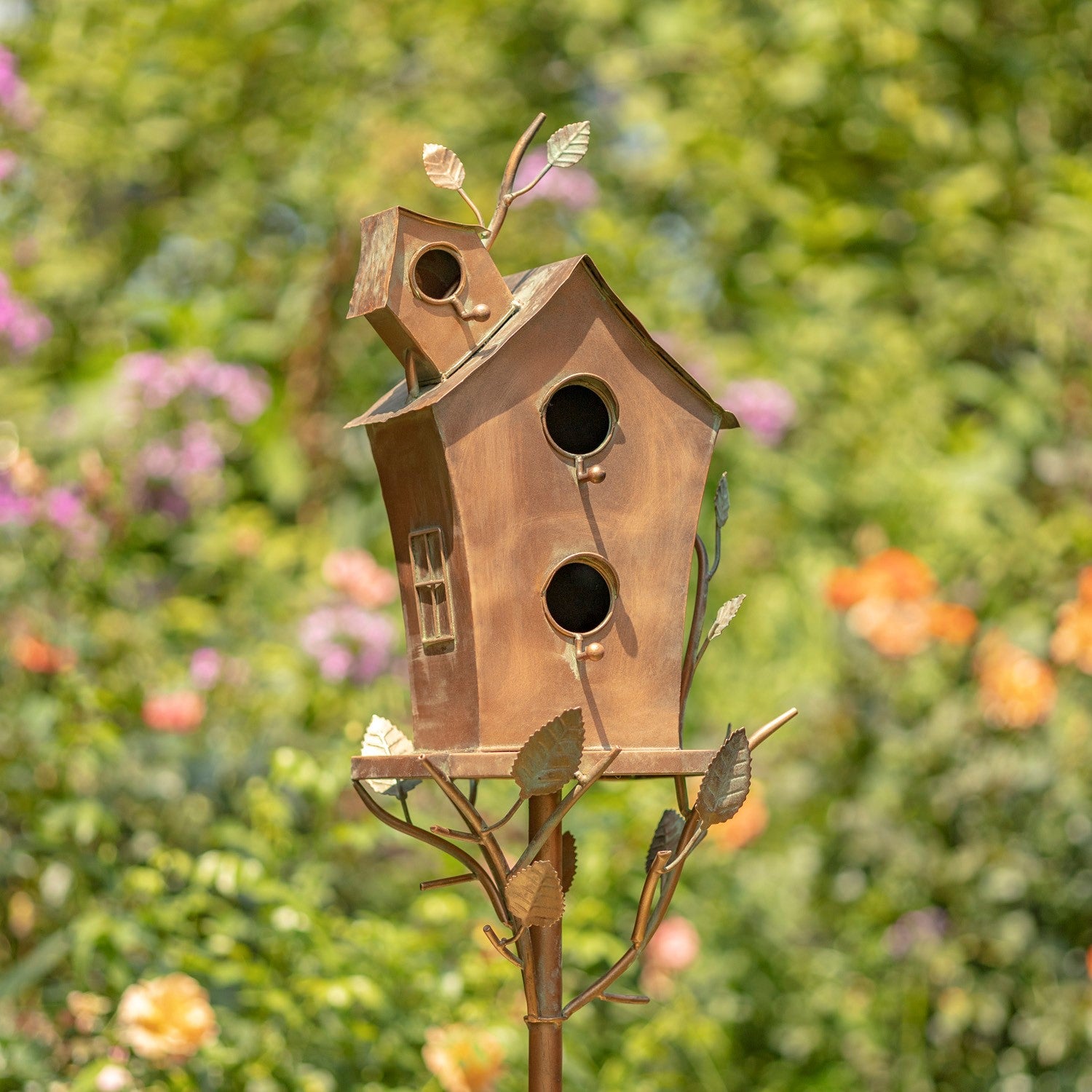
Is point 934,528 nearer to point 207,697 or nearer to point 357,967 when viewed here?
point 207,697

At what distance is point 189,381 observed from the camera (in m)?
3.16

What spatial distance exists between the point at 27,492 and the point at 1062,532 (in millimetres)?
2479

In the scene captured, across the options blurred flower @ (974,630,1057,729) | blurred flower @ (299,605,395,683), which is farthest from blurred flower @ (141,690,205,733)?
blurred flower @ (974,630,1057,729)

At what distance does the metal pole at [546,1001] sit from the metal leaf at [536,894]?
7 centimetres

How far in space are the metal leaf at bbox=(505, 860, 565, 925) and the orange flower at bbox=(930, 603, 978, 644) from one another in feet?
6.39

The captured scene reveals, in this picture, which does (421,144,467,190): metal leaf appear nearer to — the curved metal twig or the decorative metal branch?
the decorative metal branch

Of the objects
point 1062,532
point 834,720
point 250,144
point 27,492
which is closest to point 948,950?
point 834,720

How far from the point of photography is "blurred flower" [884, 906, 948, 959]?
2.92 meters

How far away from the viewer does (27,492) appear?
2.66 m

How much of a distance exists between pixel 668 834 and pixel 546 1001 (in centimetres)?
20

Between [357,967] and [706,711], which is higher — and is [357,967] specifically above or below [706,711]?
below

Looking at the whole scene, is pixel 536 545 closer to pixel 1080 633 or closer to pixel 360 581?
pixel 360 581

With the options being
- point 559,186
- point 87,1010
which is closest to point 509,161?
point 87,1010

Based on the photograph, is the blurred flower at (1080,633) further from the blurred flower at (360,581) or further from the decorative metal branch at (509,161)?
the decorative metal branch at (509,161)
